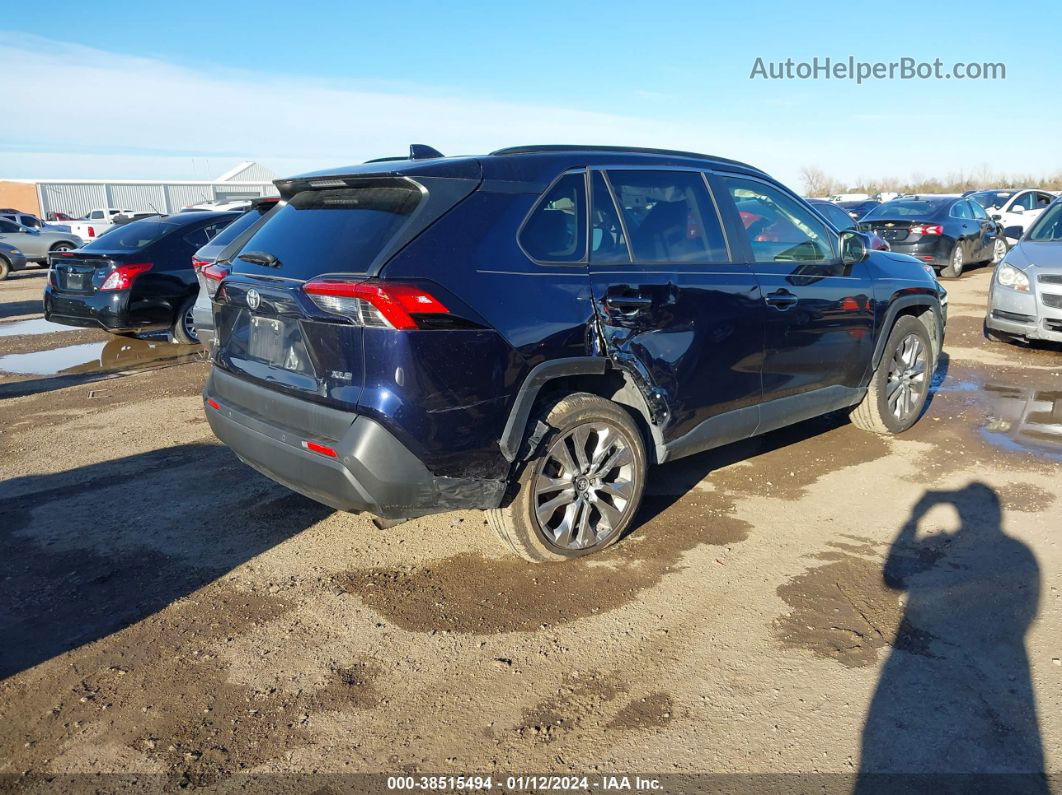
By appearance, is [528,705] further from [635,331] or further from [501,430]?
[635,331]

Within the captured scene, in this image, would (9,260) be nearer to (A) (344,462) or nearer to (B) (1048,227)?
(A) (344,462)

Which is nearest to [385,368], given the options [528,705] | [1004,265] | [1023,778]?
[528,705]

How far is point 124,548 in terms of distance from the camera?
4.17 meters

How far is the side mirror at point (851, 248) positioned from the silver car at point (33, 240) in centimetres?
2117

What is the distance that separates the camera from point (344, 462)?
3.32 metres

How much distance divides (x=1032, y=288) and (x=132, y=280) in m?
9.87

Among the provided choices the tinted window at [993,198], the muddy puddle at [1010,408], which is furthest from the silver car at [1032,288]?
the tinted window at [993,198]

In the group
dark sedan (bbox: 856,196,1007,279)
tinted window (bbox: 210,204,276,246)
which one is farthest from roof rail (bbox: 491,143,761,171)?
dark sedan (bbox: 856,196,1007,279)

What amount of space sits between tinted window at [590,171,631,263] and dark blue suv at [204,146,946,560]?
0.04 feet

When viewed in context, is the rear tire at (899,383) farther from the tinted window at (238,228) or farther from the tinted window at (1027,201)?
the tinted window at (1027,201)

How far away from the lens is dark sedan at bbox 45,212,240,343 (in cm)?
920

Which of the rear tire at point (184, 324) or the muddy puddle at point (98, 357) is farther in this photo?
the rear tire at point (184, 324)

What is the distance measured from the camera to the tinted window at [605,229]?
12.9 ft

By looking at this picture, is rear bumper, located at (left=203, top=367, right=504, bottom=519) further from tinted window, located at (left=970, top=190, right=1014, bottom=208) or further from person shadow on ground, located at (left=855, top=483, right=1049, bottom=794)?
tinted window, located at (left=970, top=190, right=1014, bottom=208)
